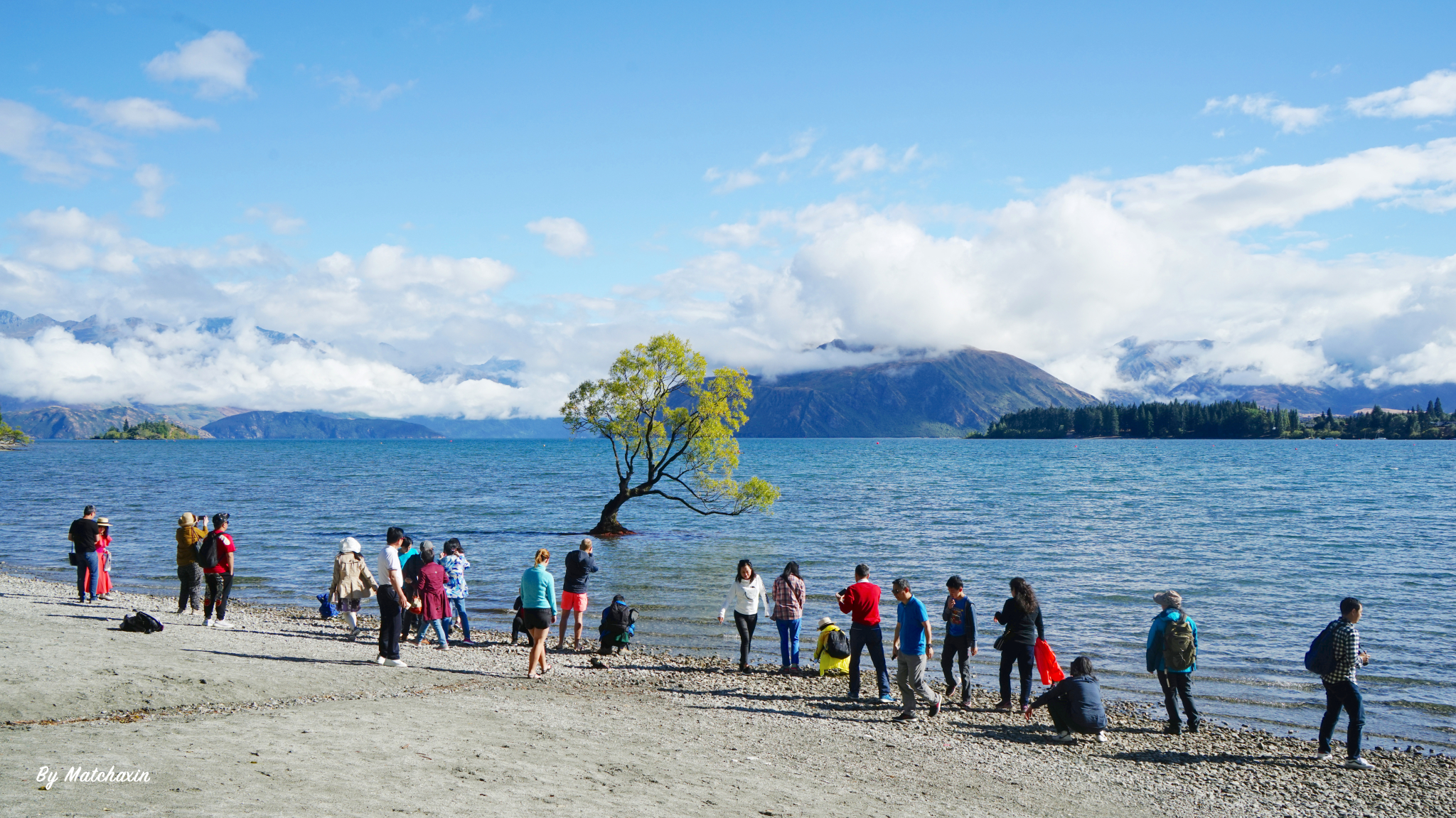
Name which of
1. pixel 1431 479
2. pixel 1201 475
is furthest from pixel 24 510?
pixel 1431 479

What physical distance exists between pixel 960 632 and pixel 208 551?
18013 millimetres

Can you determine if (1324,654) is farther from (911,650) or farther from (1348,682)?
(911,650)

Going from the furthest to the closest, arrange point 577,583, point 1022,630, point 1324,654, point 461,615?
point 461,615, point 577,583, point 1022,630, point 1324,654

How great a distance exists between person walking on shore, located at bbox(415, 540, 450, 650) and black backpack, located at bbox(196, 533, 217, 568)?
5.61 metres

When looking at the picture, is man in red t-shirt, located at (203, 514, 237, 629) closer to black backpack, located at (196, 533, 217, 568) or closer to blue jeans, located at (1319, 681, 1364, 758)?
black backpack, located at (196, 533, 217, 568)

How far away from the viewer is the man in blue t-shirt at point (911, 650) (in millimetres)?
15000

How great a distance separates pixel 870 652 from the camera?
16500 millimetres

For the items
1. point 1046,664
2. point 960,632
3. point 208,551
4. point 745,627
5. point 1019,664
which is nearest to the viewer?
point 1019,664

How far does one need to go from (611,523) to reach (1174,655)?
3889 centimetres

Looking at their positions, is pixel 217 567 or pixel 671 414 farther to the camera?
pixel 671 414

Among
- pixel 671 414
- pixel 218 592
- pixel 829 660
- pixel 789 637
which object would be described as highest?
pixel 671 414

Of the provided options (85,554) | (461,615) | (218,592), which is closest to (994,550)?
(461,615)

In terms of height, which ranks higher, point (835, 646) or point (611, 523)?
point (835, 646)

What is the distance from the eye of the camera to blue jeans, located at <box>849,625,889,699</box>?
15.9 metres
